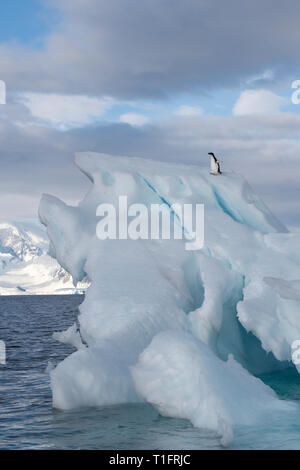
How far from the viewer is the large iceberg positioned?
11.3m

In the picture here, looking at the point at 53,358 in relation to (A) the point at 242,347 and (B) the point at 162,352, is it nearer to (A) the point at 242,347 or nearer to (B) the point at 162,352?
(A) the point at 242,347

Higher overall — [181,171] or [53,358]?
[181,171]

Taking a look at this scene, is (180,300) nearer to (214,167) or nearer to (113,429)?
(113,429)

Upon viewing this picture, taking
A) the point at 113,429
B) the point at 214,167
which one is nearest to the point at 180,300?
the point at 113,429

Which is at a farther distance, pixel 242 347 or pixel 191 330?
pixel 242 347

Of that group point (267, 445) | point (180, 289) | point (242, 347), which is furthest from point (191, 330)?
point (267, 445)

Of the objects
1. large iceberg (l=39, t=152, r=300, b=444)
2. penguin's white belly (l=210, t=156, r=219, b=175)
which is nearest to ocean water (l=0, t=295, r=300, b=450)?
large iceberg (l=39, t=152, r=300, b=444)

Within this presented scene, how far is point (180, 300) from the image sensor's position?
593 inches

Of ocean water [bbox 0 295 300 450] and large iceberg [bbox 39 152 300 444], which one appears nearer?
ocean water [bbox 0 295 300 450]

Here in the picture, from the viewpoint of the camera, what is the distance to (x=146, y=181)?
714 inches

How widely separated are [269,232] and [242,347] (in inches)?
138

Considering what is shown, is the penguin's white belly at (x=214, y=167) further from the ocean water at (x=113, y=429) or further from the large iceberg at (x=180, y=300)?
the ocean water at (x=113, y=429)

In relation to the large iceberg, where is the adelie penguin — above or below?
A: above

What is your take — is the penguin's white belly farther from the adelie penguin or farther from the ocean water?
the ocean water
